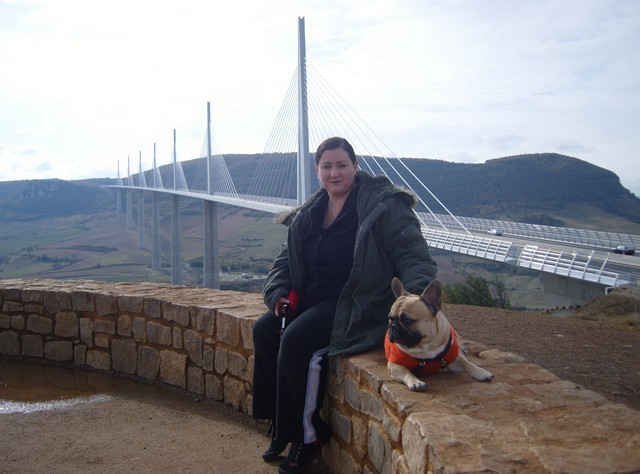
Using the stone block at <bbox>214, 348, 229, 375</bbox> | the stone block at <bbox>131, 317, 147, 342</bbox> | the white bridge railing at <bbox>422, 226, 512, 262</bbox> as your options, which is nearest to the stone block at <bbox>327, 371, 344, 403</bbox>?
the stone block at <bbox>214, 348, 229, 375</bbox>

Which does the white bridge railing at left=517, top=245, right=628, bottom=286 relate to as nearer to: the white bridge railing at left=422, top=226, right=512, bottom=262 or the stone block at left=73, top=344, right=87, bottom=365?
the white bridge railing at left=422, top=226, right=512, bottom=262

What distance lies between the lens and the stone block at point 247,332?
2375mm

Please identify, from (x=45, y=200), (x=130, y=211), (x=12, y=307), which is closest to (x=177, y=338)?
(x=12, y=307)

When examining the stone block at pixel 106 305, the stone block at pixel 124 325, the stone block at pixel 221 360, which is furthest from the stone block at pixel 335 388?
the stone block at pixel 106 305

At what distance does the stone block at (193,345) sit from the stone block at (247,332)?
0.35 m

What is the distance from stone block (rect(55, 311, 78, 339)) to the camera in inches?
124

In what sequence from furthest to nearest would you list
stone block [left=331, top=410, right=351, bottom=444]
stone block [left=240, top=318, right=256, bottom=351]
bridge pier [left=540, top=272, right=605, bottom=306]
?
bridge pier [left=540, top=272, right=605, bottom=306], stone block [left=240, top=318, right=256, bottom=351], stone block [left=331, top=410, right=351, bottom=444]

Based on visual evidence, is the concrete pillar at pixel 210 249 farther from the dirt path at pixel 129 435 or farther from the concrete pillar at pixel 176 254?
the dirt path at pixel 129 435

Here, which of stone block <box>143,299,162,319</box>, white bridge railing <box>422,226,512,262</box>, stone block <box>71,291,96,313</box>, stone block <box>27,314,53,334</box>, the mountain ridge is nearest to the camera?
stone block <box>143,299,162,319</box>

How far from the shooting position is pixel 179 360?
110 inches

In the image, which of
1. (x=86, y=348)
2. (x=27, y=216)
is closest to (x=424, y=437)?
(x=86, y=348)

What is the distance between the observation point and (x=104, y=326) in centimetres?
305

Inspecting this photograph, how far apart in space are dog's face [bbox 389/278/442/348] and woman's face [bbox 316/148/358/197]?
1.90 feet

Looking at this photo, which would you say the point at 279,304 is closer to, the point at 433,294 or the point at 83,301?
the point at 433,294
